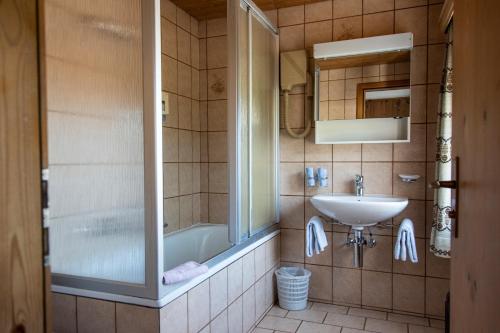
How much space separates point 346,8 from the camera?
268 cm

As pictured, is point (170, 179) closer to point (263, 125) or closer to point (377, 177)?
point (263, 125)

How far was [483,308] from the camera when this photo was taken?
2.39 feet

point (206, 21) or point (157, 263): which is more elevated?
point (206, 21)

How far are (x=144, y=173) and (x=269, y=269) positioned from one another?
1590mm

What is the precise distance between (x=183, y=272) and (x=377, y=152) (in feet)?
5.57

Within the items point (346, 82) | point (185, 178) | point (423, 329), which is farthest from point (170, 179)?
point (423, 329)

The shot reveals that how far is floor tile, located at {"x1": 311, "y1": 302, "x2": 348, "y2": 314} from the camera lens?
269 centimetres

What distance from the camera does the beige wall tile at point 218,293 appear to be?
73.4 inches

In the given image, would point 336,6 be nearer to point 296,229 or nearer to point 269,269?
point 296,229

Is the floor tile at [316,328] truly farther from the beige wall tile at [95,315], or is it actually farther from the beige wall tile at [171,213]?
the beige wall tile at [95,315]

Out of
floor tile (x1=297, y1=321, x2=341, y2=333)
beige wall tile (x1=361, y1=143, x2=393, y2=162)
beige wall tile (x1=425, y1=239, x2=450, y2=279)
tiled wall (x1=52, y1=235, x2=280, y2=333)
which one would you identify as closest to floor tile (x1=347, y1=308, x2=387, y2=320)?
floor tile (x1=297, y1=321, x2=341, y2=333)

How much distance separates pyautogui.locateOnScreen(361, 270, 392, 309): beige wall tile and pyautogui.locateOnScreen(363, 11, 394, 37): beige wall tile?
1.75 metres

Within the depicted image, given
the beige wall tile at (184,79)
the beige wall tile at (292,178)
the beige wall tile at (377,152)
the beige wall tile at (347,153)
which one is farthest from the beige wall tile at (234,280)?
the beige wall tile at (184,79)

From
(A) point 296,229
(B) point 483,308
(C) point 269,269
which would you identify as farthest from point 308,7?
(B) point 483,308
